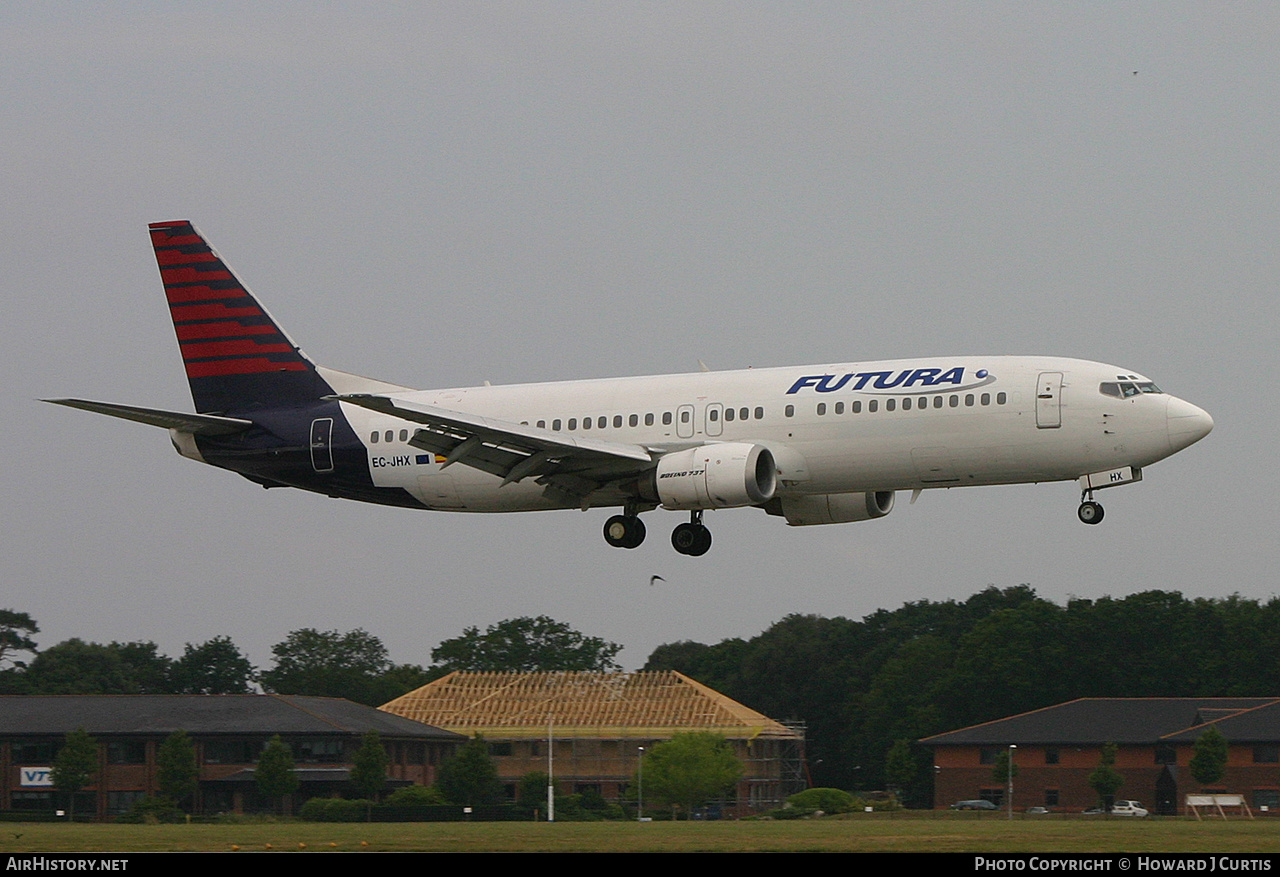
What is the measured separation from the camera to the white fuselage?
4553cm

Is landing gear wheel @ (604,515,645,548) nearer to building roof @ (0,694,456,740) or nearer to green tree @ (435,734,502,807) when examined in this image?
green tree @ (435,734,502,807)

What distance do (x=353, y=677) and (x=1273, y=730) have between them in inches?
2295

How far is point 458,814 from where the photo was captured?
246ft

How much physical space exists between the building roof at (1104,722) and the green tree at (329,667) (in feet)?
129

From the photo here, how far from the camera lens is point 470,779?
259 feet

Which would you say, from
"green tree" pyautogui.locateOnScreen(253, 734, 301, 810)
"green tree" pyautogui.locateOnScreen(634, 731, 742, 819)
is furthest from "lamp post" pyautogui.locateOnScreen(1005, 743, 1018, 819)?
"green tree" pyautogui.locateOnScreen(253, 734, 301, 810)

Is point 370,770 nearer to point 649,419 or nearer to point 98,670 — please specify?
point 649,419

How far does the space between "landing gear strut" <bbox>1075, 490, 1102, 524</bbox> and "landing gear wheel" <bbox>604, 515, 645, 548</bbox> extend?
1238cm

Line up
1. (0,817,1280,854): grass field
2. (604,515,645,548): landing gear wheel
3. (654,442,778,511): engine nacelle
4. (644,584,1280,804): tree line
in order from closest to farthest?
(0,817,1280,854): grass field → (654,442,778,511): engine nacelle → (604,515,645,548): landing gear wheel → (644,584,1280,804): tree line

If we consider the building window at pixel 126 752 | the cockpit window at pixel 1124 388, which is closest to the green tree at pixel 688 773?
the building window at pixel 126 752

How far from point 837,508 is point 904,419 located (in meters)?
7.05

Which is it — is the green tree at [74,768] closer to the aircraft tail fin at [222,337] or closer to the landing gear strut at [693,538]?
the aircraft tail fin at [222,337]
